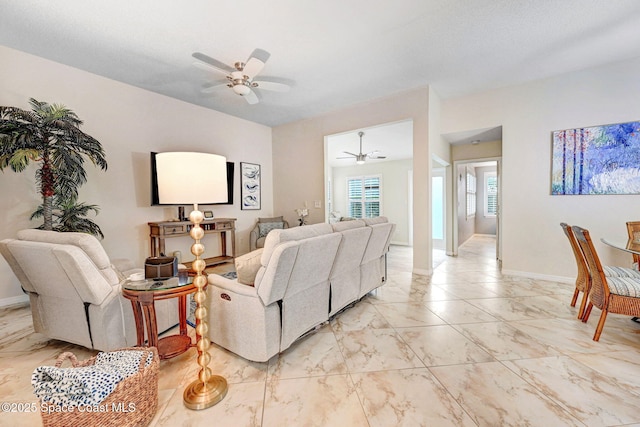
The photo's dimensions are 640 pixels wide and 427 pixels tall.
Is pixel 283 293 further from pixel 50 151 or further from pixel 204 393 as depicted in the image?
pixel 50 151

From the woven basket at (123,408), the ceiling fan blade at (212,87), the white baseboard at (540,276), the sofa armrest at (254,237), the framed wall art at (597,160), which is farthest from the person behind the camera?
→ the sofa armrest at (254,237)

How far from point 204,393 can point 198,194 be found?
1153 mm

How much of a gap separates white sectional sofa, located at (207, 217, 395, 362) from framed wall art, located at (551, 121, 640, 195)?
327cm

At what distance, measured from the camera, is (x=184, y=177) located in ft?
4.66

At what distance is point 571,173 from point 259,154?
5187mm

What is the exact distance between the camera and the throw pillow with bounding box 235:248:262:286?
6.00ft

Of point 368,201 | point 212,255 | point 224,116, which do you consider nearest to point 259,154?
point 224,116

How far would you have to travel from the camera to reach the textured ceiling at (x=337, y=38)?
2.26 metres

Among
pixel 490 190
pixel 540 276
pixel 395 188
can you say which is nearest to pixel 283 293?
pixel 540 276

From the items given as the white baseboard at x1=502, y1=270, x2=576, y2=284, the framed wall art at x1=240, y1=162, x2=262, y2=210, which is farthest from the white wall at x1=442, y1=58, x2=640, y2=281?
the framed wall art at x1=240, y1=162, x2=262, y2=210

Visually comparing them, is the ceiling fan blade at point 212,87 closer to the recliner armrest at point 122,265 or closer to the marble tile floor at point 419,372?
the recliner armrest at point 122,265

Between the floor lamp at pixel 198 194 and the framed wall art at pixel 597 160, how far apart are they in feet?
14.5

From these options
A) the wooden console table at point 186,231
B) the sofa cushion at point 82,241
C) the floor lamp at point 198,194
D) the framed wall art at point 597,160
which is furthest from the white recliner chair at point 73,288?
the framed wall art at point 597,160

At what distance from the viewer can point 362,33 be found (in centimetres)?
260
